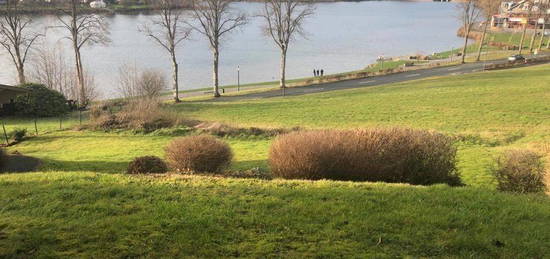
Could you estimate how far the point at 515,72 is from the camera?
4841 cm

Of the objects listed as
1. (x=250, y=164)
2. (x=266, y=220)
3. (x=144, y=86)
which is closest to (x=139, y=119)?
(x=144, y=86)

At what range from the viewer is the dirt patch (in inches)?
690

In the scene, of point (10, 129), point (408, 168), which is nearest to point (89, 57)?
point (10, 129)

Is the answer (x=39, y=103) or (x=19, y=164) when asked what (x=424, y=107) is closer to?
(x=19, y=164)

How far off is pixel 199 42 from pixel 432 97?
60.4m

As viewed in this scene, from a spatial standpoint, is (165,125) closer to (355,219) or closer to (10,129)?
(10,129)

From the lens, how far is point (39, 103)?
35.4 m

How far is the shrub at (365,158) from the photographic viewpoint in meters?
12.0

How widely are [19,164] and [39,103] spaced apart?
63.1 feet

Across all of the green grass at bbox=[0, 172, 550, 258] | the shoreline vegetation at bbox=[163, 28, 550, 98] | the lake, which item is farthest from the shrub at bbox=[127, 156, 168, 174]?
the lake

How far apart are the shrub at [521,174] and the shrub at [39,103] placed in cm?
3300

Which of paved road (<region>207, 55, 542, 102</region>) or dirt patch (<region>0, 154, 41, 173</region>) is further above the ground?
paved road (<region>207, 55, 542, 102</region>)

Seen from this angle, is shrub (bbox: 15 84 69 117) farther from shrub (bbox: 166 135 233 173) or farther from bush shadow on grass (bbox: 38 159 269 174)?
shrub (bbox: 166 135 233 173)

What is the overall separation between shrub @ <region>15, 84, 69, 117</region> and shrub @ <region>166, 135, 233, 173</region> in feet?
84.7
